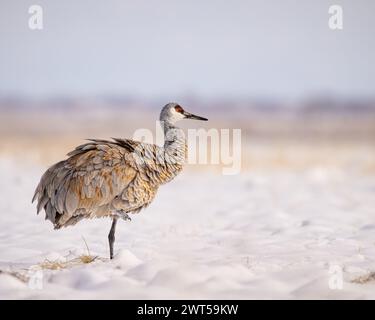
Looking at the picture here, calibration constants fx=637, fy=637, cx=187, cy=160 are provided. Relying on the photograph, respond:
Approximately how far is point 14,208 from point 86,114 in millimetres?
70064

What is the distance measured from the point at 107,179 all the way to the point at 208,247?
186cm

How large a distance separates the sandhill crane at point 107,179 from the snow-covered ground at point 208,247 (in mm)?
544

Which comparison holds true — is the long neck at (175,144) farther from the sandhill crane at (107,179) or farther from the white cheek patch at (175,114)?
the white cheek patch at (175,114)

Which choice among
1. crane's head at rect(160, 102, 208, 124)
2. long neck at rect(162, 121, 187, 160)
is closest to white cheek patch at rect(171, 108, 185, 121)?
crane's head at rect(160, 102, 208, 124)

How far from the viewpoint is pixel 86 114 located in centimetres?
8019

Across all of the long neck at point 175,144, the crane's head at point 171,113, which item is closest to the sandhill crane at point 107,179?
the long neck at point 175,144

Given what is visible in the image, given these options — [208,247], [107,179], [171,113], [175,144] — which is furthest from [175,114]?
[208,247]

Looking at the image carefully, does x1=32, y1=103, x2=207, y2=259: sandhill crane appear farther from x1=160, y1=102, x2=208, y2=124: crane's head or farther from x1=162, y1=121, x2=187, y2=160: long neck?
x1=160, y1=102, x2=208, y2=124: crane's head

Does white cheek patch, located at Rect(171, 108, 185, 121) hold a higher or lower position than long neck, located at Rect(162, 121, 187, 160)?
higher

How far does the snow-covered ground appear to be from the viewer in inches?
240

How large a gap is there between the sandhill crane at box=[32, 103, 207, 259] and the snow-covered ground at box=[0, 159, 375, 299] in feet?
1.79

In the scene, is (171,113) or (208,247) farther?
(208,247)

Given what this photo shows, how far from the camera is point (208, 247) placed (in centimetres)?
830

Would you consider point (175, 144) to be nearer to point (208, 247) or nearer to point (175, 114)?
point (175, 114)
